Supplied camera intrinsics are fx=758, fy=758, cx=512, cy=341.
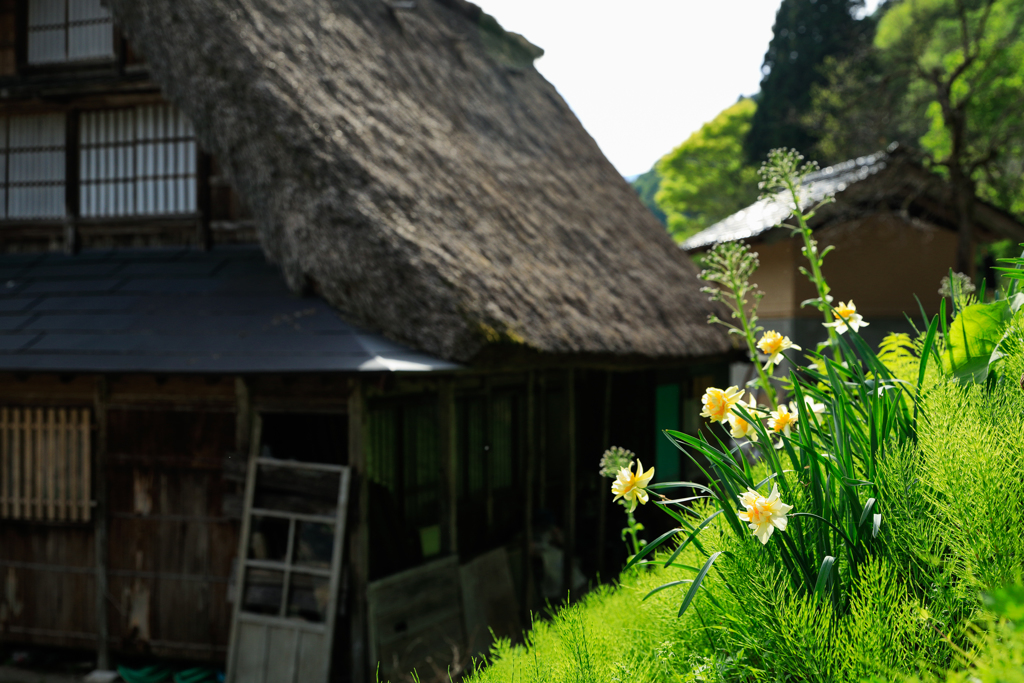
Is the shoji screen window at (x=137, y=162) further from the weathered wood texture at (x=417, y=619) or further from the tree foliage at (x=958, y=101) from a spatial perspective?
the tree foliage at (x=958, y=101)

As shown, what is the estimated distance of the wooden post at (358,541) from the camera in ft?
14.9

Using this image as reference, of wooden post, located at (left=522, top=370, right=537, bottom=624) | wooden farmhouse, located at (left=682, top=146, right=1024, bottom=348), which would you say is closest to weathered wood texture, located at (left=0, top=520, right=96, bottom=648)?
wooden post, located at (left=522, top=370, right=537, bottom=624)

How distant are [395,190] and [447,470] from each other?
6.47 ft

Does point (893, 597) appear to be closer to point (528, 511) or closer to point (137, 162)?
point (528, 511)

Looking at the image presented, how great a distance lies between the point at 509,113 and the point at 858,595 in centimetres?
835

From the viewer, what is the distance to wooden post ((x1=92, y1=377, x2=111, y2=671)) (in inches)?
209

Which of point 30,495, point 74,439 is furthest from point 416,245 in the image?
point 30,495

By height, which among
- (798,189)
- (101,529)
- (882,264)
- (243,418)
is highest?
(882,264)

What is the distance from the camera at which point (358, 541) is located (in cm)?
461

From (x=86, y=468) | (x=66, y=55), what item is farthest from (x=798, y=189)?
(x=66, y=55)

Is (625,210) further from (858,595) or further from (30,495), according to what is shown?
(858,595)

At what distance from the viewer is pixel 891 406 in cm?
150

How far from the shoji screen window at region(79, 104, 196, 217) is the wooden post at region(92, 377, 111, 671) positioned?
175cm

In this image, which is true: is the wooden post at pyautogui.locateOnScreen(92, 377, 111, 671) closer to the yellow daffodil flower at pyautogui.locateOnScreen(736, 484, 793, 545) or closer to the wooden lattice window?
the wooden lattice window
